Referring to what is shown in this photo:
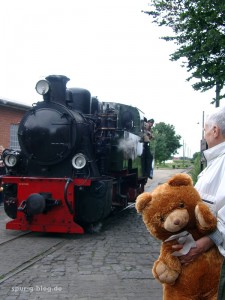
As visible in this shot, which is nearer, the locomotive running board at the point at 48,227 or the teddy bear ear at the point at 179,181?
the teddy bear ear at the point at 179,181

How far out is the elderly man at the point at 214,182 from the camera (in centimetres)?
242

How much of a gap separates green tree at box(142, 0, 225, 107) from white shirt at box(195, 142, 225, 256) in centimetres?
426

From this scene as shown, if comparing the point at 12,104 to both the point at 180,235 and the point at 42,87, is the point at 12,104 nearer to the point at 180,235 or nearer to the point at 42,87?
the point at 42,87

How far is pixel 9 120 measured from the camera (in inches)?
746

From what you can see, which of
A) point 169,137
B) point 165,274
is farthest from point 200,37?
point 169,137

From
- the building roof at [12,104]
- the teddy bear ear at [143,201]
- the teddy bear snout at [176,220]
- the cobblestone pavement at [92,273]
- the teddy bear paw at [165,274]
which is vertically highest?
the building roof at [12,104]

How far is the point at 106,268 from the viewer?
5.56m

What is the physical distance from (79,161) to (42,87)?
65.8 inches

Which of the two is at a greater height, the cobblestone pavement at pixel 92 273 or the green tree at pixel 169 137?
the green tree at pixel 169 137

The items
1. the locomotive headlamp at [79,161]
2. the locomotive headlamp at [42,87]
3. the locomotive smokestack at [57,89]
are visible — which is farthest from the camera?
the locomotive smokestack at [57,89]

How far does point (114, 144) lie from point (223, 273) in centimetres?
665

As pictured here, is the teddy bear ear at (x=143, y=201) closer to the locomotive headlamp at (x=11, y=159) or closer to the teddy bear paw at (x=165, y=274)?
the teddy bear paw at (x=165, y=274)

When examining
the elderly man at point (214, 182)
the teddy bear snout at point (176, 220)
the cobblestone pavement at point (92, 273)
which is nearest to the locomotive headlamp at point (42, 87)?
the cobblestone pavement at point (92, 273)

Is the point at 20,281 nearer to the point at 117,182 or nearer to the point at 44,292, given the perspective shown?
the point at 44,292
